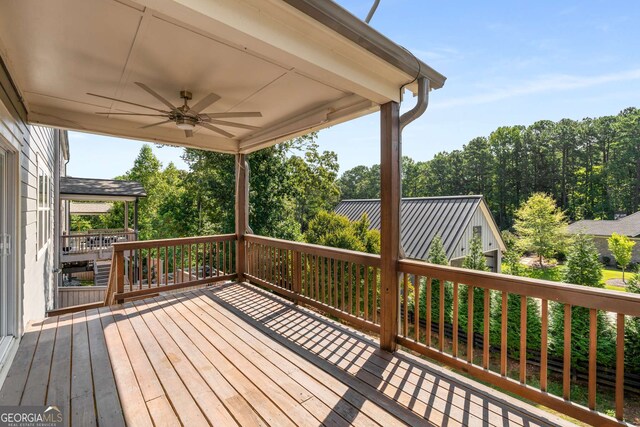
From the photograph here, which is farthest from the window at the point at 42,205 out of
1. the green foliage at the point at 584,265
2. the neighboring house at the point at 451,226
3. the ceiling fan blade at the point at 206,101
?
the green foliage at the point at 584,265

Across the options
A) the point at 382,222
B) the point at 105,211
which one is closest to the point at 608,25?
the point at 382,222

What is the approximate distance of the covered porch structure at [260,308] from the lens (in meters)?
1.81

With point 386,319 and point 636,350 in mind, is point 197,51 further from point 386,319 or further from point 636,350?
point 636,350

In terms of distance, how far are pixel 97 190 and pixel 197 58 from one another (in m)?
10.5

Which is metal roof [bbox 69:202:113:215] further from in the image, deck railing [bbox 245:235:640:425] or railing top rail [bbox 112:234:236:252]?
deck railing [bbox 245:235:640:425]

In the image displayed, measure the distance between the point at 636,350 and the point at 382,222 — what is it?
230 inches

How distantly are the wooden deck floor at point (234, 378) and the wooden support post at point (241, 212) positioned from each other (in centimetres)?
184

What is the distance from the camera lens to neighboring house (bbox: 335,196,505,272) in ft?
34.7

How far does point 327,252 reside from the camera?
3.62 meters

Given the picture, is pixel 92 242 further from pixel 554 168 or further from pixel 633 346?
pixel 554 168

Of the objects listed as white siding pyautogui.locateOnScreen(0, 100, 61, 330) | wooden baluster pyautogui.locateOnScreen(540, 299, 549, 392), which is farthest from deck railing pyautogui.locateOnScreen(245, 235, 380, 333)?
white siding pyautogui.locateOnScreen(0, 100, 61, 330)

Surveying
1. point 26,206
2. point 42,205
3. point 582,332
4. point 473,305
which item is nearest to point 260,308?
point 473,305

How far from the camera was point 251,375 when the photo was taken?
2367mm

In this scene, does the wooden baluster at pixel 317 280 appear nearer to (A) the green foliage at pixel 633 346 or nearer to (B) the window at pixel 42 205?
(B) the window at pixel 42 205
